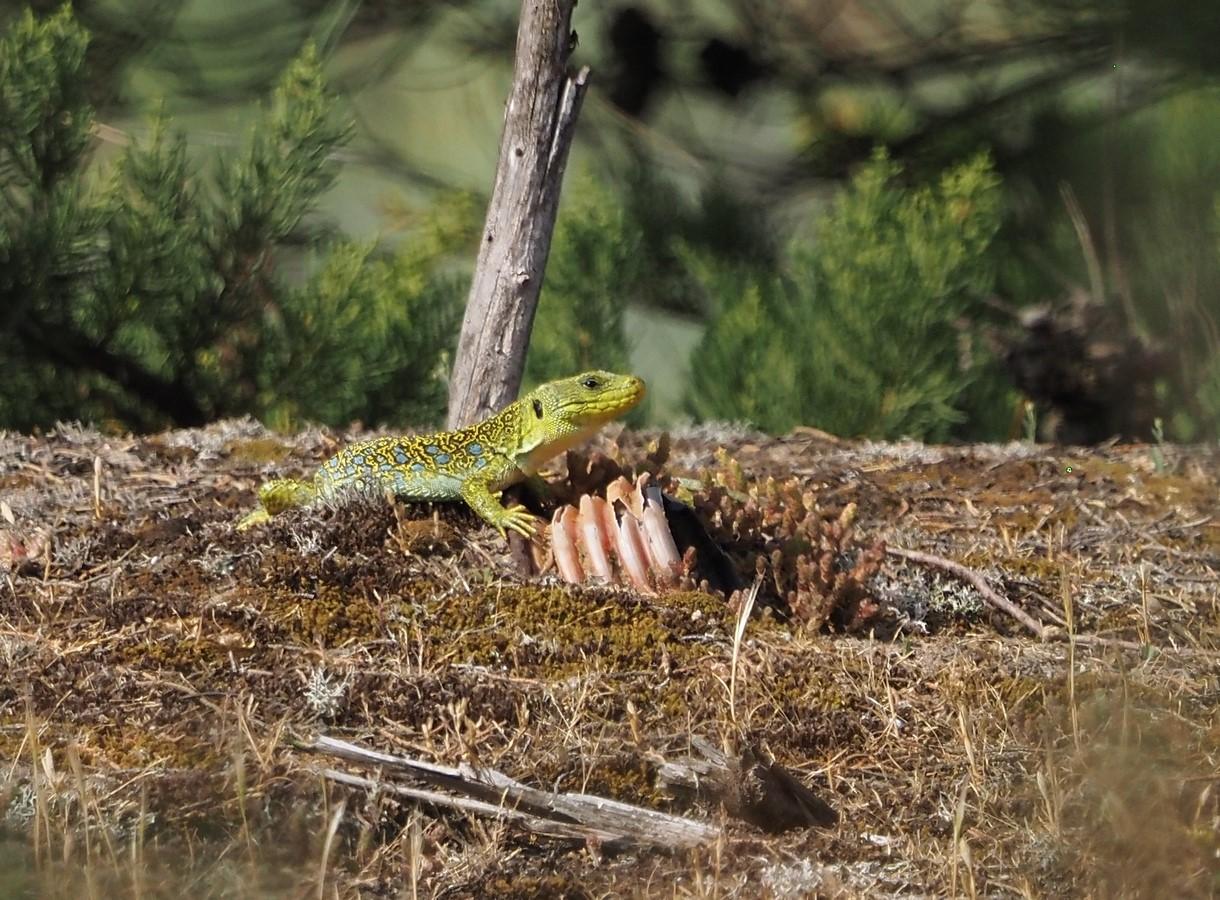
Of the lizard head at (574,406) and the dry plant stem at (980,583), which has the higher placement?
the lizard head at (574,406)

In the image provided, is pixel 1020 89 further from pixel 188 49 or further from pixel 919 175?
pixel 188 49

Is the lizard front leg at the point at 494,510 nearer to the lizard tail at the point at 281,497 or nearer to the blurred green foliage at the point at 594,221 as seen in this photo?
the lizard tail at the point at 281,497

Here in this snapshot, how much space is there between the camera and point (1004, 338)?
712 centimetres

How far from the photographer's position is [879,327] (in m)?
7.18

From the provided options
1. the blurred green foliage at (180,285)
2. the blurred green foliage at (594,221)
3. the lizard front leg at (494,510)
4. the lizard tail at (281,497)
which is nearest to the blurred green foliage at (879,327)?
the blurred green foliage at (594,221)

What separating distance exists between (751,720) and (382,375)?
4163 millimetres

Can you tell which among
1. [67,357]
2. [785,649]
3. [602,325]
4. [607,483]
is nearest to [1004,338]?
[602,325]

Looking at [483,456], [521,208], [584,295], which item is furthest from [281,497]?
[584,295]

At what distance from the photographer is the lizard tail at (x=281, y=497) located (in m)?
4.40

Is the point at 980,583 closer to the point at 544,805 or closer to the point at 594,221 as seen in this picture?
the point at 544,805

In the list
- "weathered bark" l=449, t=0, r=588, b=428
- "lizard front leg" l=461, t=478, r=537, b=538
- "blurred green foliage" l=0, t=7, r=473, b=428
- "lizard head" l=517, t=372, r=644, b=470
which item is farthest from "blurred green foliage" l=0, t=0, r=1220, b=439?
"lizard front leg" l=461, t=478, r=537, b=538

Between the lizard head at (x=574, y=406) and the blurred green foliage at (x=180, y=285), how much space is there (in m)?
2.69

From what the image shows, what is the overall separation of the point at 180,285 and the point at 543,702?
4.18 metres

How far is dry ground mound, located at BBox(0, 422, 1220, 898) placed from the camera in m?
2.65
